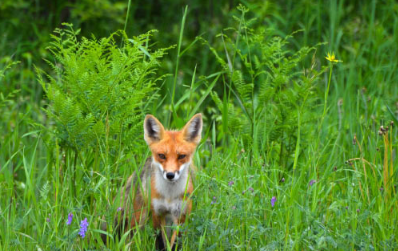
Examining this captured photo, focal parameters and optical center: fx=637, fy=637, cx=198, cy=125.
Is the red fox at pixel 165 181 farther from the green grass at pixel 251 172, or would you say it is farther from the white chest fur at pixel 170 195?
the green grass at pixel 251 172

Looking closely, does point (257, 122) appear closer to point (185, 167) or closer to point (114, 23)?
point (185, 167)

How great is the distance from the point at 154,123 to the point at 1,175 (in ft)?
5.33

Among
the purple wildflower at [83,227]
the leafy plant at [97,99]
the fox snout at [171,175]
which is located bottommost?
the purple wildflower at [83,227]

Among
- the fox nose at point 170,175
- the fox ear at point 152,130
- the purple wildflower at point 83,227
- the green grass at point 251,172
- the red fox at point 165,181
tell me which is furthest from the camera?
the fox ear at point 152,130

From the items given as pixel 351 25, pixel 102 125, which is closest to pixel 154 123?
pixel 102 125

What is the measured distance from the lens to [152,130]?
203 inches

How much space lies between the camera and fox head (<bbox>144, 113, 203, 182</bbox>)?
4984 mm

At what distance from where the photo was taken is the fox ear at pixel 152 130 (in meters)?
5.08

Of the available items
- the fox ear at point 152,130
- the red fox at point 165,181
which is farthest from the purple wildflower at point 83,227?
the fox ear at point 152,130

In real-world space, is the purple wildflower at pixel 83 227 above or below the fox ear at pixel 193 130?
below

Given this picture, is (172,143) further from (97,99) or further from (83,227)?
(83,227)

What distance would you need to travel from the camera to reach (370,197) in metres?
5.01

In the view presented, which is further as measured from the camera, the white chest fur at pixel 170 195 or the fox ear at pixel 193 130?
the fox ear at pixel 193 130

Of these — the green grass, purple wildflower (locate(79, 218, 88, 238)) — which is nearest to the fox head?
the green grass
